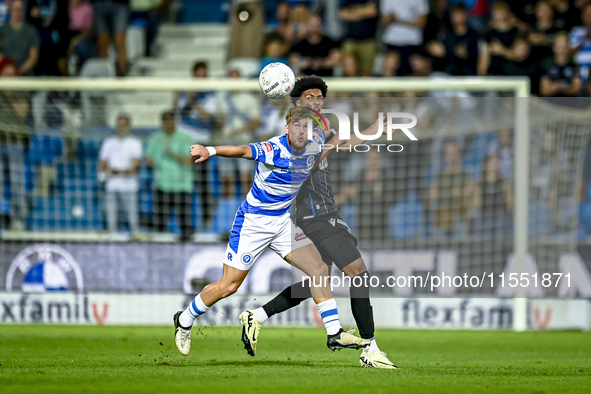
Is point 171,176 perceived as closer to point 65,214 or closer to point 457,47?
point 65,214

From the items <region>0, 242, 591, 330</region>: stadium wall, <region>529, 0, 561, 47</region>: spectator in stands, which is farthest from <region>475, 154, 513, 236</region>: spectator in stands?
<region>529, 0, 561, 47</region>: spectator in stands

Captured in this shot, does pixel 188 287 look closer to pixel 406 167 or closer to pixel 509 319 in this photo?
pixel 406 167

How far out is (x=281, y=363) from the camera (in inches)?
322

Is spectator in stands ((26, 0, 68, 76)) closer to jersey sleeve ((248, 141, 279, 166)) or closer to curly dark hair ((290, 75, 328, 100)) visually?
curly dark hair ((290, 75, 328, 100))

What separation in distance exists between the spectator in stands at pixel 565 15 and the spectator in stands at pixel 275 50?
4980mm

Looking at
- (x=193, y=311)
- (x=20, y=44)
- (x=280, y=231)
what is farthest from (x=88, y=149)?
(x=280, y=231)

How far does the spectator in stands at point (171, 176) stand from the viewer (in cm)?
1349

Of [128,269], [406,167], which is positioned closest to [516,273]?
[406,167]

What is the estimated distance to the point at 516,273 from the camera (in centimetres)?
1255

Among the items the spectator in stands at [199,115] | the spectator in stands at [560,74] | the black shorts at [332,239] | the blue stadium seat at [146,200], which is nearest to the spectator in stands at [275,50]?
the spectator in stands at [199,115]

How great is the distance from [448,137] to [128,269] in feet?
16.9

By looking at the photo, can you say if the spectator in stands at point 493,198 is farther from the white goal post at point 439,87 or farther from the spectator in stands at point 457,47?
the spectator in stands at point 457,47

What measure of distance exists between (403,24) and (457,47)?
1.23 meters

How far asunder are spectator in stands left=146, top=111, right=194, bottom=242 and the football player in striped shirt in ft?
18.0
